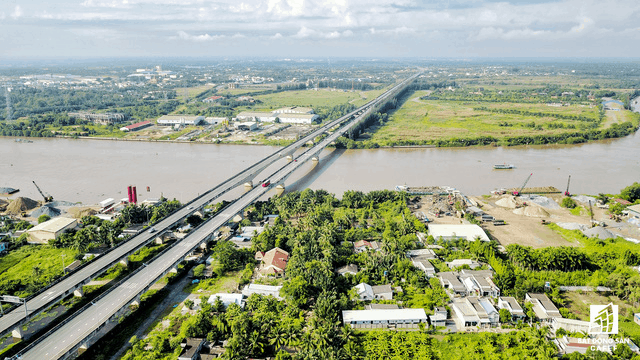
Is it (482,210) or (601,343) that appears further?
(482,210)

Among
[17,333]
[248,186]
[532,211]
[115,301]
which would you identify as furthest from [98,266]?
[532,211]

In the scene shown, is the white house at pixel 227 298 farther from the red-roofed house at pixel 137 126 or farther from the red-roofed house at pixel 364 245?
the red-roofed house at pixel 137 126

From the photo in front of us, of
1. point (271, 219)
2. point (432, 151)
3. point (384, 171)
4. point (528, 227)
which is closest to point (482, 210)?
point (528, 227)

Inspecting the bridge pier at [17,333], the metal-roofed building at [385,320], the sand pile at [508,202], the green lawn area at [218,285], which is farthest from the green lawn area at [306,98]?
the metal-roofed building at [385,320]

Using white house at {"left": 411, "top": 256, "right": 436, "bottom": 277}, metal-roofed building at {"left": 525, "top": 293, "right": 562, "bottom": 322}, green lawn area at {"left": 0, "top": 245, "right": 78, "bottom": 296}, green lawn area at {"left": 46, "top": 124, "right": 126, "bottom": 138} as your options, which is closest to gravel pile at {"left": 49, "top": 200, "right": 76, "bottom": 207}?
green lawn area at {"left": 0, "top": 245, "right": 78, "bottom": 296}

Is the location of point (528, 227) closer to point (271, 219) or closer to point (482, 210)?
point (482, 210)

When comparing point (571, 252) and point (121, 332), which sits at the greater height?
point (571, 252)
